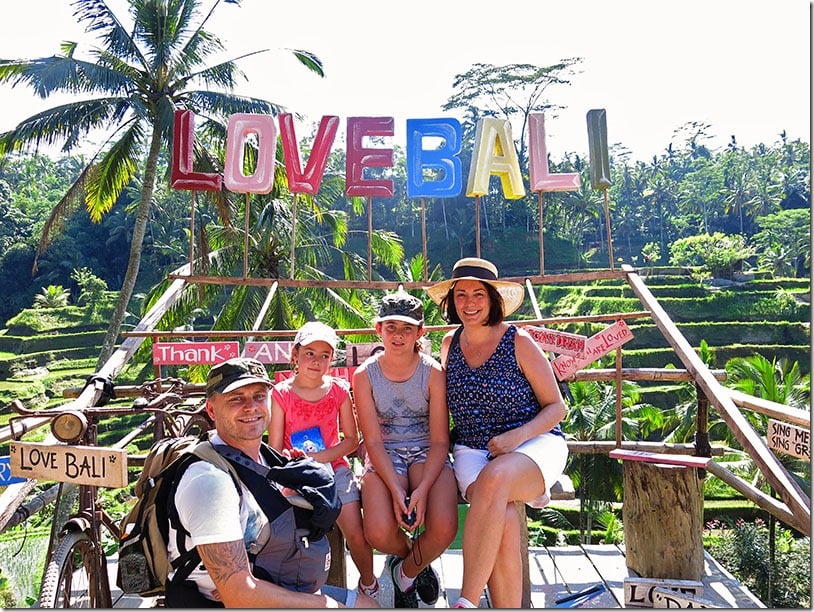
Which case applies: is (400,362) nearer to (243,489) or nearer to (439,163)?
(243,489)

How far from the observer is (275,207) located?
1385 centimetres

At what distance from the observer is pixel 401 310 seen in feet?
9.41

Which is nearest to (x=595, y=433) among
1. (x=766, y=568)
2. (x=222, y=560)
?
(x=766, y=568)

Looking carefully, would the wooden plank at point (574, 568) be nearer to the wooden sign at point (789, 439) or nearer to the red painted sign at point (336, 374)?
the wooden sign at point (789, 439)

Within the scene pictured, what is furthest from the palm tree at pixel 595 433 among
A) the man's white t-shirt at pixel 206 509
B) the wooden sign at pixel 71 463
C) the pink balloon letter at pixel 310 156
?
the man's white t-shirt at pixel 206 509

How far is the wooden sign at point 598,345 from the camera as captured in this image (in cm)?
400

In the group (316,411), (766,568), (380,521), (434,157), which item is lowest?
(766,568)

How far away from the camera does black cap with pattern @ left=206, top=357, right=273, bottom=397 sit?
6.61 feet

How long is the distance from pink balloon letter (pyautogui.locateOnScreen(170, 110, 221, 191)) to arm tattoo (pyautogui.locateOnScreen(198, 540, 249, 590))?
145 inches

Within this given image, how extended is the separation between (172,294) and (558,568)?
2752mm

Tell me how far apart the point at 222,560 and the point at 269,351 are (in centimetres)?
273

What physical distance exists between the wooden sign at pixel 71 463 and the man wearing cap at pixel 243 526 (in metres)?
0.65

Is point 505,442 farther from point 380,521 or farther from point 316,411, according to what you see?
point 316,411

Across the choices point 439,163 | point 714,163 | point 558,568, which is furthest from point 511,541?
point 714,163
